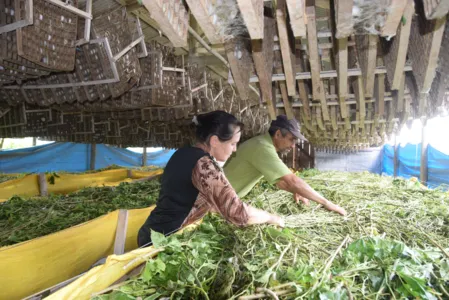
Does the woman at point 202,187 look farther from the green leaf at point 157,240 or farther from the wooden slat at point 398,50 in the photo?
the wooden slat at point 398,50

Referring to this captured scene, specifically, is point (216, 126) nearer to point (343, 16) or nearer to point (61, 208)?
point (343, 16)

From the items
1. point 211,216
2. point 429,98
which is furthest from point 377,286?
point 429,98

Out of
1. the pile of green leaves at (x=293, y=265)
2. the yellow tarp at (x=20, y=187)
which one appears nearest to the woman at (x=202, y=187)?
the pile of green leaves at (x=293, y=265)

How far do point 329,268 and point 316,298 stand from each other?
259mm

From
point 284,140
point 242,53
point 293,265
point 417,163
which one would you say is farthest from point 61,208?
point 417,163

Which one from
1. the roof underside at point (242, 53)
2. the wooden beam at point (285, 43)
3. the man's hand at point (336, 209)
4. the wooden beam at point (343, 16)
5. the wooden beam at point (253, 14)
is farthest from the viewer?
the man's hand at point (336, 209)

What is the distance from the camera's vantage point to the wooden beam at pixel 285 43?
1790mm

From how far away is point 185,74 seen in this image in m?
5.00

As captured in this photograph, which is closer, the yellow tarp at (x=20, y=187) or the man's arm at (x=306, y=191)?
the man's arm at (x=306, y=191)

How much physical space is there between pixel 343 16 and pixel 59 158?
47.6ft

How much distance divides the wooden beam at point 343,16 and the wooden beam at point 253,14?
0.37 m

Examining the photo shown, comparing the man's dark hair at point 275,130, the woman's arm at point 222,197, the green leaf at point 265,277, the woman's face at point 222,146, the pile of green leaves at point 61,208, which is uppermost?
the man's dark hair at point 275,130

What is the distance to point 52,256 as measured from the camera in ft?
7.54

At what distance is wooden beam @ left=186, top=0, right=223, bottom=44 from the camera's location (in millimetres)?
1317
